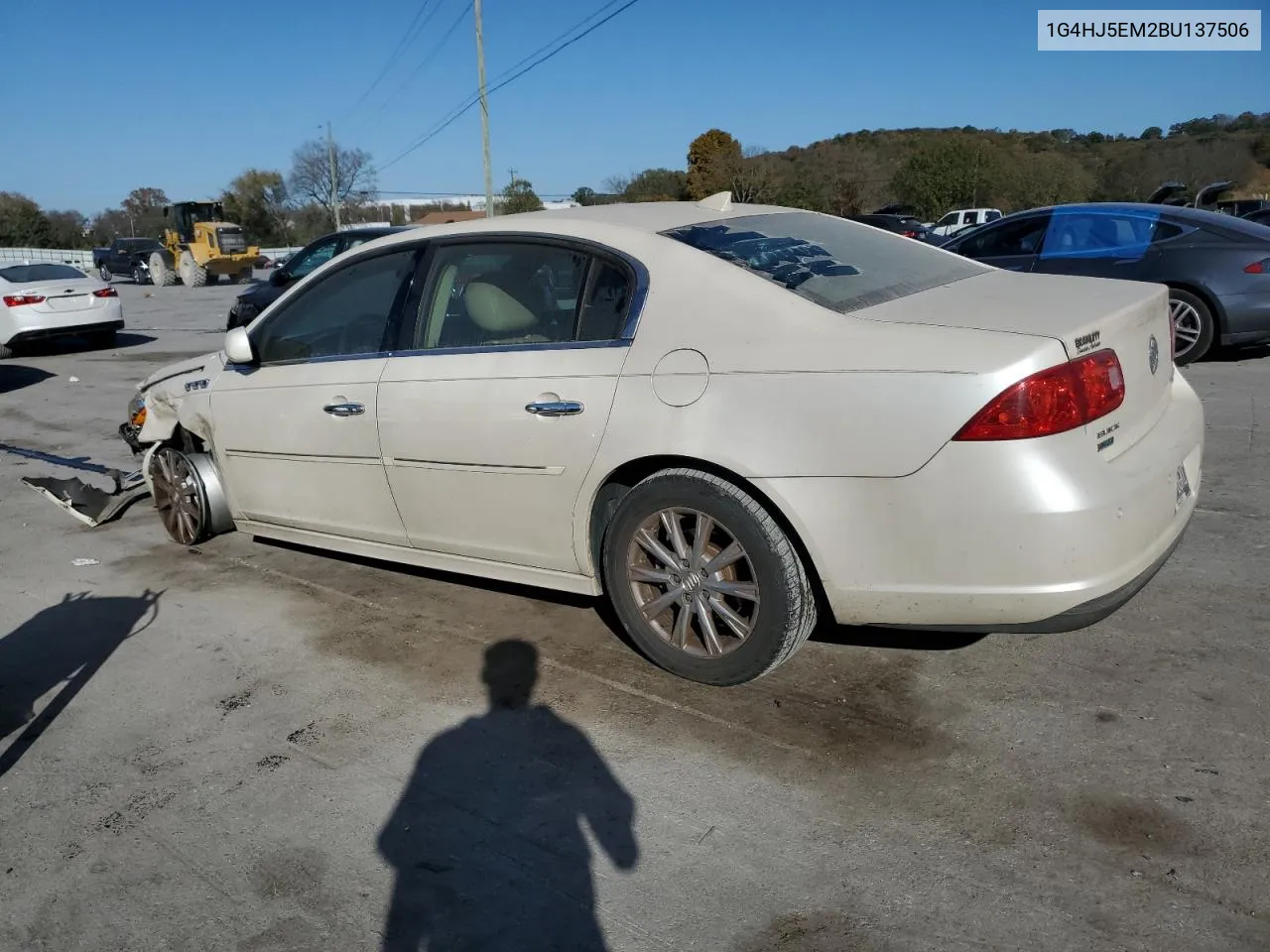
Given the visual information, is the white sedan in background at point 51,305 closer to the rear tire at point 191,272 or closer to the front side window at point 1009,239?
the front side window at point 1009,239

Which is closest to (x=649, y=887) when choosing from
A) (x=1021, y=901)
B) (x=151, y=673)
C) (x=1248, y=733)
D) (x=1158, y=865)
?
(x=1021, y=901)

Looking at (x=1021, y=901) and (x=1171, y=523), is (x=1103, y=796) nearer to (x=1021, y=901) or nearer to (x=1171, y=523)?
(x=1021, y=901)

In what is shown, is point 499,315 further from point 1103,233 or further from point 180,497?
point 1103,233

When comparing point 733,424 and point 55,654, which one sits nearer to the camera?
point 733,424

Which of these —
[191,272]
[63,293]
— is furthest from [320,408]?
[191,272]

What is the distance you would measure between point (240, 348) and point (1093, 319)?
144 inches

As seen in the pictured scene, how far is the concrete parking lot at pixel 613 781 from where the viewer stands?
2.48 m

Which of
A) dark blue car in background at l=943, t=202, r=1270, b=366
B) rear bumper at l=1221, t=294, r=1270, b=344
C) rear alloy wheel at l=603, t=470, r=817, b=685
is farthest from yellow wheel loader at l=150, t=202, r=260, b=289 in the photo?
rear alloy wheel at l=603, t=470, r=817, b=685

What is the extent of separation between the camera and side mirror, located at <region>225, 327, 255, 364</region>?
15.7ft

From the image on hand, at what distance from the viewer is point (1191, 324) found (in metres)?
8.83

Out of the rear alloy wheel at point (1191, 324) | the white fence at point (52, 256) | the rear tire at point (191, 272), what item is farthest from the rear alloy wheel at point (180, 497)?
the white fence at point (52, 256)

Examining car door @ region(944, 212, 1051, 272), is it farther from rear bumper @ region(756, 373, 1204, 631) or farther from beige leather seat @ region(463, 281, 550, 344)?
rear bumper @ region(756, 373, 1204, 631)

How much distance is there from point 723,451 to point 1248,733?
180 centimetres

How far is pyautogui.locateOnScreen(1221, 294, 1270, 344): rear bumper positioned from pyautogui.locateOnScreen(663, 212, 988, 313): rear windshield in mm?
5629
